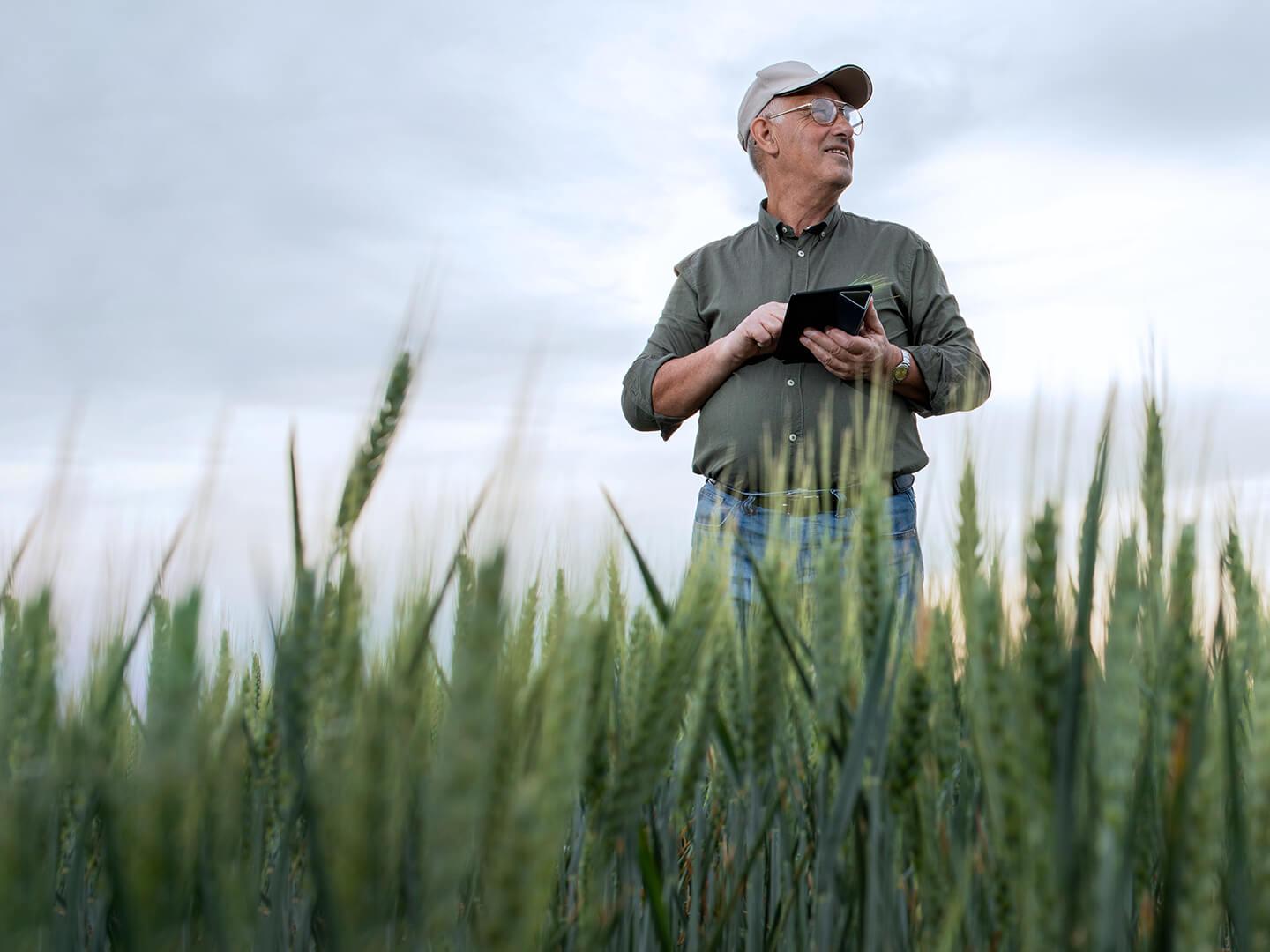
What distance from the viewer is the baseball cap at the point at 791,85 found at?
414cm

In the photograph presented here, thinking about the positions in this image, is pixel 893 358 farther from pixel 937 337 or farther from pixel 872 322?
pixel 937 337

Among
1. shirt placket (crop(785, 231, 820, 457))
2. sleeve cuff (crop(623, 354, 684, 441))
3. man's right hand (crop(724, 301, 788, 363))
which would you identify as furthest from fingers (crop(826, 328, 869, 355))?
sleeve cuff (crop(623, 354, 684, 441))

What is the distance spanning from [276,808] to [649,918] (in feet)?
1.43

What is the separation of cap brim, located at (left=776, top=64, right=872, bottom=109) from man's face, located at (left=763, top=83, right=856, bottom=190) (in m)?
0.05

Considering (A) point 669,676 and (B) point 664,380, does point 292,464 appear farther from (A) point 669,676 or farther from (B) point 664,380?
(B) point 664,380

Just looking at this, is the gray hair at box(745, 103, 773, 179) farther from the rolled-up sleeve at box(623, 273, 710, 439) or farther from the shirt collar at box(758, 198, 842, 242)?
the rolled-up sleeve at box(623, 273, 710, 439)

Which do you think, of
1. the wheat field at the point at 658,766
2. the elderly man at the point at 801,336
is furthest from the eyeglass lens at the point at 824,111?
the wheat field at the point at 658,766

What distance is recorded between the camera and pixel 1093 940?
2.16 feet

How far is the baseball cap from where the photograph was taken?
414 cm

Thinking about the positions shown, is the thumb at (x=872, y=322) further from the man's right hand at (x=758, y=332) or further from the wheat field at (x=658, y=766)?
the wheat field at (x=658, y=766)

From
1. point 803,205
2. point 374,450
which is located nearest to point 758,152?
point 803,205

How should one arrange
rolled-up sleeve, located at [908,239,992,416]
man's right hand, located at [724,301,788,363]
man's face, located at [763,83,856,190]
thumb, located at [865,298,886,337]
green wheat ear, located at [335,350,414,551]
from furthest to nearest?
man's face, located at [763,83,856,190]
rolled-up sleeve, located at [908,239,992,416]
man's right hand, located at [724,301,788,363]
thumb, located at [865,298,886,337]
green wheat ear, located at [335,350,414,551]

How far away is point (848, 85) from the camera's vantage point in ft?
14.0

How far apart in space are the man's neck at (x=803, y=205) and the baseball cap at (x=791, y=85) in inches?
13.7
